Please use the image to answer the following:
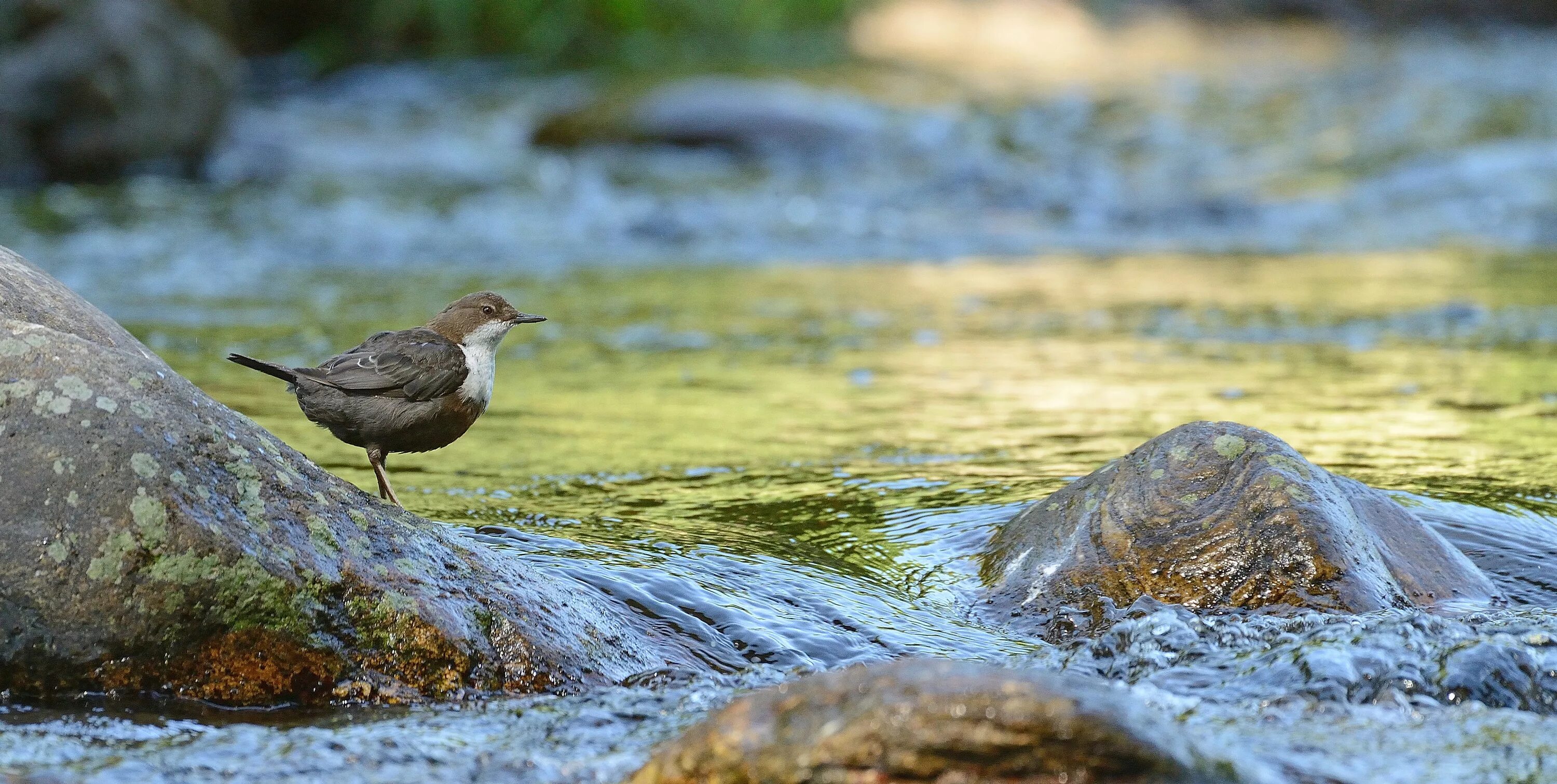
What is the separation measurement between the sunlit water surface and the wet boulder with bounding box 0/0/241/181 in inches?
210

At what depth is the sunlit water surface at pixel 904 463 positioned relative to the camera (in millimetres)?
3070

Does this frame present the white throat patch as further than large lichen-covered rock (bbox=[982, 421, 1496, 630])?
Yes

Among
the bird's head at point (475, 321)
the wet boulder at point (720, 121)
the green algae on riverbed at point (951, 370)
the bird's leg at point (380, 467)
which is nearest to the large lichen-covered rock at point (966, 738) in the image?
the bird's leg at point (380, 467)

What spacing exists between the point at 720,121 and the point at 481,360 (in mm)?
12395

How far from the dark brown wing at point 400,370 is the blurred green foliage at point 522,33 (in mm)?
17888

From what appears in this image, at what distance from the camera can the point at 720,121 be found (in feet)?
53.7

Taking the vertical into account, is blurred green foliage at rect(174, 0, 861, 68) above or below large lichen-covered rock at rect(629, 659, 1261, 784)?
above

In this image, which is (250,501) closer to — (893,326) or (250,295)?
(893,326)

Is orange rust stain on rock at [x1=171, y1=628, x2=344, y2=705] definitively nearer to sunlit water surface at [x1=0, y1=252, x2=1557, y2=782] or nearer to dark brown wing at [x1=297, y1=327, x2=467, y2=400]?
sunlit water surface at [x1=0, y1=252, x2=1557, y2=782]

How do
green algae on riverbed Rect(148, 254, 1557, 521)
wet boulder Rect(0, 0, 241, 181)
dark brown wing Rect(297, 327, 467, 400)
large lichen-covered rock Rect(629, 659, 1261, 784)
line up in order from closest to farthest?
large lichen-covered rock Rect(629, 659, 1261, 784), dark brown wing Rect(297, 327, 467, 400), green algae on riverbed Rect(148, 254, 1557, 521), wet boulder Rect(0, 0, 241, 181)

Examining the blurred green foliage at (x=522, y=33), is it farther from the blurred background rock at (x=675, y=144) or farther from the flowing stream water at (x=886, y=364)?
the flowing stream water at (x=886, y=364)

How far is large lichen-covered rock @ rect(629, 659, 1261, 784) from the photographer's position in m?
2.52

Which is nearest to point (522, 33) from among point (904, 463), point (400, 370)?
point (904, 463)

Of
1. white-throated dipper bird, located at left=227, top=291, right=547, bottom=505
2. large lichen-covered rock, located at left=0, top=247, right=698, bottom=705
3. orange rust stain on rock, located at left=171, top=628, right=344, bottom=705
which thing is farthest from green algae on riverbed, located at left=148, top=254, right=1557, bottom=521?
orange rust stain on rock, located at left=171, top=628, right=344, bottom=705
